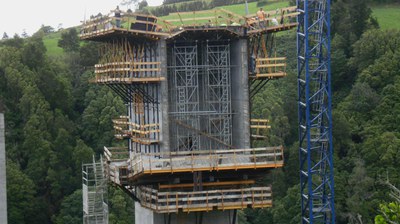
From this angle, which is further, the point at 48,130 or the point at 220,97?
the point at 48,130

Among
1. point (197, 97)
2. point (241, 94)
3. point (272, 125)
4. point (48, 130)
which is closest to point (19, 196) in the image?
point (48, 130)

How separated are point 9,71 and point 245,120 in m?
44.5

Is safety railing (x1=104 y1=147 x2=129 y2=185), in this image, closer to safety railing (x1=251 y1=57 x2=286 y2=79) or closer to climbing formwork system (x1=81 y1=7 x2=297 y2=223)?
climbing formwork system (x1=81 y1=7 x2=297 y2=223)

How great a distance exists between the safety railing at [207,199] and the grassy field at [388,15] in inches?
2136

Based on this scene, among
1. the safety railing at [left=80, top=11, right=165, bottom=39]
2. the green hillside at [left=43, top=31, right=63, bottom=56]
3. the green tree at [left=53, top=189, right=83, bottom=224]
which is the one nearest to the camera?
the safety railing at [left=80, top=11, right=165, bottom=39]

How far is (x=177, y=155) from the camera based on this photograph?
126 feet

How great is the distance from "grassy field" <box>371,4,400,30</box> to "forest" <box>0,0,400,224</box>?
585 centimetres

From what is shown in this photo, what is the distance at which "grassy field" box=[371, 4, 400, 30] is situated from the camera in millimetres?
90125

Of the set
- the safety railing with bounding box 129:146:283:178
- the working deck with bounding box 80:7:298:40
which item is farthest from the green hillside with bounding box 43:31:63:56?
the safety railing with bounding box 129:146:283:178

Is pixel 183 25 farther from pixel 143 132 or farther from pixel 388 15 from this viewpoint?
pixel 388 15

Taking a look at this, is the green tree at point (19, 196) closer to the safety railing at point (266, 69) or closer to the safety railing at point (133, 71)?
the safety railing at point (133, 71)

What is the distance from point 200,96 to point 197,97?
317 millimetres

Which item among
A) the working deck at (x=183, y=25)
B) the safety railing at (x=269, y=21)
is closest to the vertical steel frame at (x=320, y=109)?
the safety railing at (x=269, y=21)

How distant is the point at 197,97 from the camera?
39656 mm
